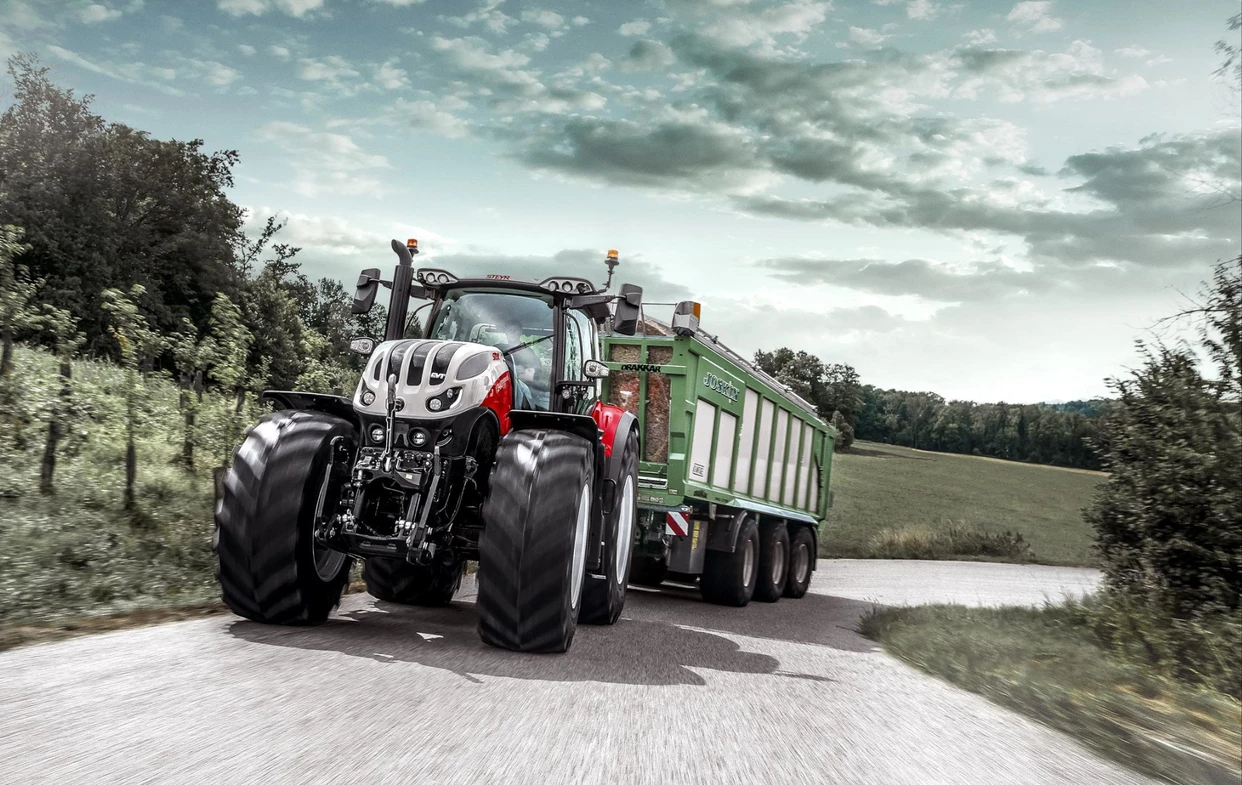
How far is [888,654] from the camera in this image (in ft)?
30.3

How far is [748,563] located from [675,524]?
91.1 inches

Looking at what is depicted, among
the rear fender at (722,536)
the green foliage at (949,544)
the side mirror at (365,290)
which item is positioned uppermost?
the side mirror at (365,290)

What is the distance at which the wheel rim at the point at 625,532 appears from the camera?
8.53 m

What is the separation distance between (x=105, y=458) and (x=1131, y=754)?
11.9m

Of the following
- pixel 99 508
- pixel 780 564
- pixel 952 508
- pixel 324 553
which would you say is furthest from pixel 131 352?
pixel 952 508

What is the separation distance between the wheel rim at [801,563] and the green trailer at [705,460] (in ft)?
1.31

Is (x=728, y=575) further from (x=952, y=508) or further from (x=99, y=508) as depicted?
(x=952, y=508)

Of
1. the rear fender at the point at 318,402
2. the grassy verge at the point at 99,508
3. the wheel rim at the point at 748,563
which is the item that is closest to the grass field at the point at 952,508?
the wheel rim at the point at 748,563

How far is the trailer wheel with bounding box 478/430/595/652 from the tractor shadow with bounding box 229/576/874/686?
19 centimetres

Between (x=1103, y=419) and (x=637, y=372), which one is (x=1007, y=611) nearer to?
(x=1103, y=419)

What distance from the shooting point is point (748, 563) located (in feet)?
44.7

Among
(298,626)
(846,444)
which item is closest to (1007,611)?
(298,626)

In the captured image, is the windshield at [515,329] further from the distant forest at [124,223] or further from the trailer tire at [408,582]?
the distant forest at [124,223]

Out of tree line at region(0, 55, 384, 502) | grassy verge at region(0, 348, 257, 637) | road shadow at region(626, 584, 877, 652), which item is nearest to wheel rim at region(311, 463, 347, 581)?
grassy verge at region(0, 348, 257, 637)
